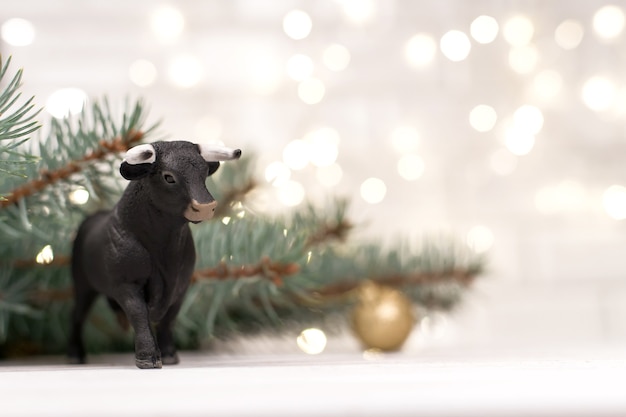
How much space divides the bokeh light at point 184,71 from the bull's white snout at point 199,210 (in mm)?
647

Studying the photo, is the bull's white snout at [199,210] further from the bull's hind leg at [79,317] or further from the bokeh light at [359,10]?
the bokeh light at [359,10]

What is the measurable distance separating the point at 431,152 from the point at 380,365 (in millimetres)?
629

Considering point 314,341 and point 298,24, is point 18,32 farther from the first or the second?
point 314,341

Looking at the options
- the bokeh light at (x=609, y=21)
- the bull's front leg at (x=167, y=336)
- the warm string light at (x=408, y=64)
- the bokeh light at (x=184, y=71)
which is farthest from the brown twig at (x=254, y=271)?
the bokeh light at (x=609, y=21)

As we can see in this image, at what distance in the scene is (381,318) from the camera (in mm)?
679

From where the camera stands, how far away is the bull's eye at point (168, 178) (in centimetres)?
44

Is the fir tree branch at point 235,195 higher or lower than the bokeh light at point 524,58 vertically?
lower

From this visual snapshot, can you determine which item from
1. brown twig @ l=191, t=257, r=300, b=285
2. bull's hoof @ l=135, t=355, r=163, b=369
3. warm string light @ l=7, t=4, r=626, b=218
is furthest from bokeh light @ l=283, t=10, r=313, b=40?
bull's hoof @ l=135, t=355, r=163, b=369

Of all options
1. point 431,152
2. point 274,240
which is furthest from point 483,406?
point 431,152

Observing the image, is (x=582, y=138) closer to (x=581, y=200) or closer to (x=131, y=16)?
(x=581, y=200)

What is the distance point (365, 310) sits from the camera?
69cm

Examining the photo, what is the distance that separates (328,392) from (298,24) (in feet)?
2.60

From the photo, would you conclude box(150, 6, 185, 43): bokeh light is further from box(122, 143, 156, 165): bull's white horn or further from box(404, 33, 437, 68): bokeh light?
box(122, 143, 156, 165): bull's white horn

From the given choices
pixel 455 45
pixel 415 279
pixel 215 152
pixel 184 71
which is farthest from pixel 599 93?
pixel 215 152
